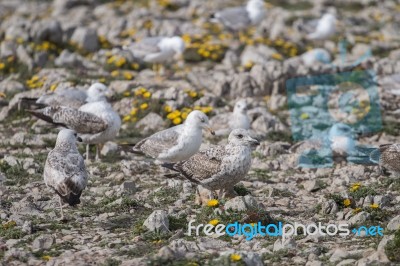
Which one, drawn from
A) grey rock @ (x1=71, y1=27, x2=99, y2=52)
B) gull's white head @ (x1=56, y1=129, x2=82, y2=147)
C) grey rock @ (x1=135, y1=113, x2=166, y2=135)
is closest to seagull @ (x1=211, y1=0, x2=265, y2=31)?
grey rock @ (x1=71, y1=27, x2=99, y2=52)

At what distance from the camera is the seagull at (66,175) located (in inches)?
396

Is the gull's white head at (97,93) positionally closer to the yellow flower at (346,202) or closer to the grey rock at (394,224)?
the yellow flower at (346,202)

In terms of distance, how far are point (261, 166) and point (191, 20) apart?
12.8 m

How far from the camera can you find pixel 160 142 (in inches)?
498

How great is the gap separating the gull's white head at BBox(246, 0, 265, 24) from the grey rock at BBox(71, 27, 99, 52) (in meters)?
4.66

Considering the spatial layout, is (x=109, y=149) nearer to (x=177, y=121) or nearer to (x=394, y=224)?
(x=177, y=121)

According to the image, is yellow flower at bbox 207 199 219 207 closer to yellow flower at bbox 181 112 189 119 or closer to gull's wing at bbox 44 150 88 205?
gull's wing at bbox 44 150 88 205

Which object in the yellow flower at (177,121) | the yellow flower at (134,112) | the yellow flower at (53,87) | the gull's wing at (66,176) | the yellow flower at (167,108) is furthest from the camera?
the yellow flower at (53,87)

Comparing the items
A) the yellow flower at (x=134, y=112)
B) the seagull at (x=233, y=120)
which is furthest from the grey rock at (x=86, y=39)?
the seagull at (x=233, y=120)

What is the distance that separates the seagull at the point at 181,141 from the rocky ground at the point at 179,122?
46 centimetres

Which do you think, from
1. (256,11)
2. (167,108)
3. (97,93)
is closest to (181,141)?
(97,93)

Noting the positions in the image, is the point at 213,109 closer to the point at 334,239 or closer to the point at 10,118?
the point at 10,118

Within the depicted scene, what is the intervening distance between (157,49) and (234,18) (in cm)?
456

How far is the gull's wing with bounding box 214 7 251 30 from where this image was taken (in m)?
22.2
